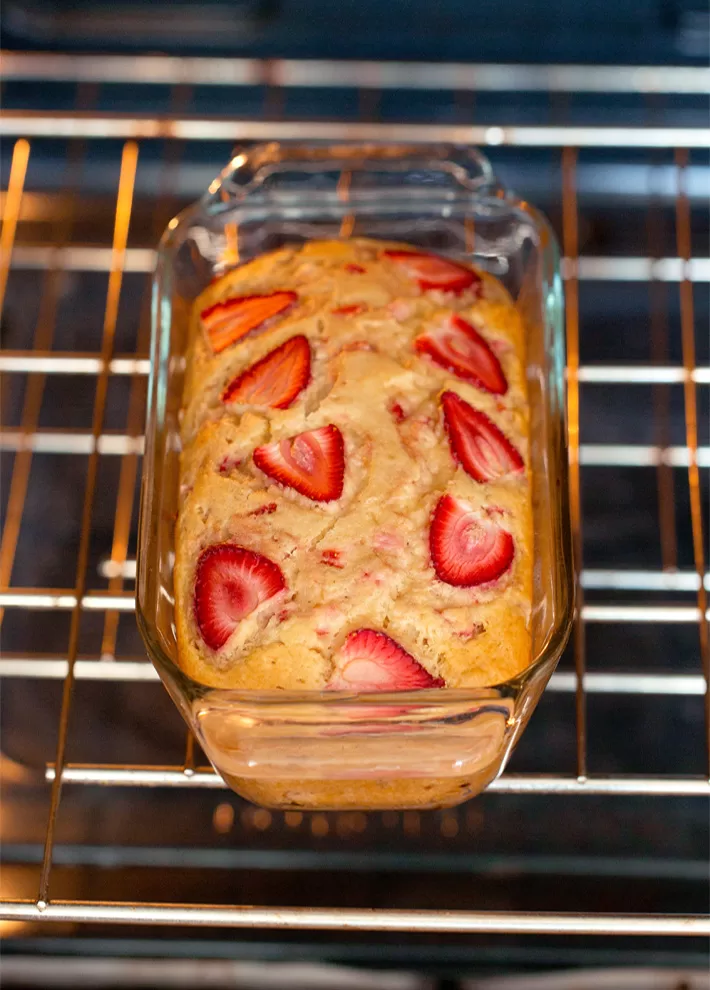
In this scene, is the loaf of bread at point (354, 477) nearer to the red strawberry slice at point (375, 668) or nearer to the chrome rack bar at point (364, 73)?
the red strawberry slice at point (375, 668)

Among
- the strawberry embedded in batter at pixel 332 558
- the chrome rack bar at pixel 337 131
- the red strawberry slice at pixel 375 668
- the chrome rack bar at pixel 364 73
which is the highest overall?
the chrome rack bar at pixel 364 73

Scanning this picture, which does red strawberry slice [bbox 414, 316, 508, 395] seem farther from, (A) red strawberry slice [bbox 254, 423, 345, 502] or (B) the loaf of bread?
(A) red strawberry slice [bbox 254, 423, 345, 502]

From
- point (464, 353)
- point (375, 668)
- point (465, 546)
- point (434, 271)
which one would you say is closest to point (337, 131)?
point (434, 271)

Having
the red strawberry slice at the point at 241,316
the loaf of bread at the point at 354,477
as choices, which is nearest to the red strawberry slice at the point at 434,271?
the loaf of bread at the point at 354,477

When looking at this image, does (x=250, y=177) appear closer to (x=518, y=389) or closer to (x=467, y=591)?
(x=518, y=389)

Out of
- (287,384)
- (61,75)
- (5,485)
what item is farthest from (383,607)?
(61,75)
